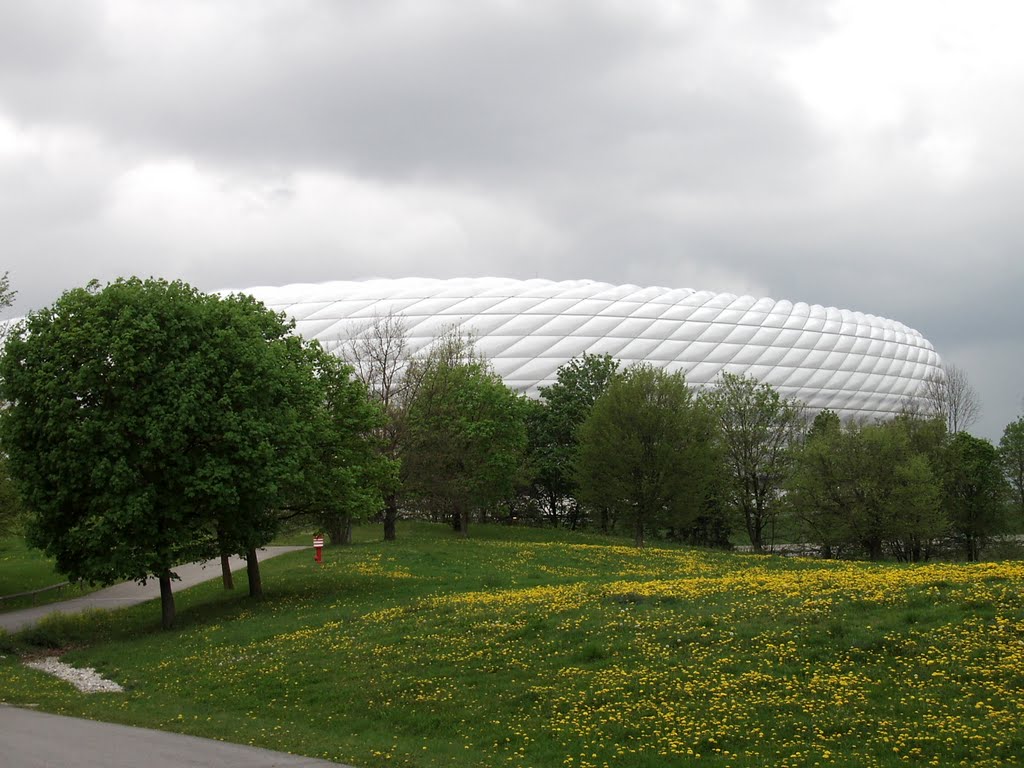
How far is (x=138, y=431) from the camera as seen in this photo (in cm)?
1980

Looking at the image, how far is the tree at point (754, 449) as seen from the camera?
41.8 m

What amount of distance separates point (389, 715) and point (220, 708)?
2.99 m

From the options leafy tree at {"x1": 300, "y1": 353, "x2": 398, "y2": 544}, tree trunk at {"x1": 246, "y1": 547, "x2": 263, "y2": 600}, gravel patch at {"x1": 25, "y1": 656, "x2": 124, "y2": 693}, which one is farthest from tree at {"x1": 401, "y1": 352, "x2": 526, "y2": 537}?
gravel patch at {"x1": 25, "y1": 656, "x2": 124, "y2": 693}

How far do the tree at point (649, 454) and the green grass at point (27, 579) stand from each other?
1914 centimetres

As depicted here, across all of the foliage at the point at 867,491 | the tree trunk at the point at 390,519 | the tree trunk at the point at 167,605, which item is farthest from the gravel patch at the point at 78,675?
the foliage at the point at 867,491

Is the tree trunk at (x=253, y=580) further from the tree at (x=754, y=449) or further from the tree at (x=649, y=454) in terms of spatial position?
the tree at (x=754, y=449)

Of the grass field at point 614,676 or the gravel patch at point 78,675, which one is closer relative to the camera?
the grass field at point 614,676

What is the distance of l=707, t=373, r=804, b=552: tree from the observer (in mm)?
41750

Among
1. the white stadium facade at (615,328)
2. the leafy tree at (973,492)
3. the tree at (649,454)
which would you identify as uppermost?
the white stadium facade at (615,328)

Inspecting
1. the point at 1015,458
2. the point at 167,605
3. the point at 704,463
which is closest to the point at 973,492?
the point at 1015,458

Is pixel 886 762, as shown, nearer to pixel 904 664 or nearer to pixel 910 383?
pixel 904 664

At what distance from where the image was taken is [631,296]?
217ft

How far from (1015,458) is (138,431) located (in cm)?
4019

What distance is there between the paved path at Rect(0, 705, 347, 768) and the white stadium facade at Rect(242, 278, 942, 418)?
1865 inches
